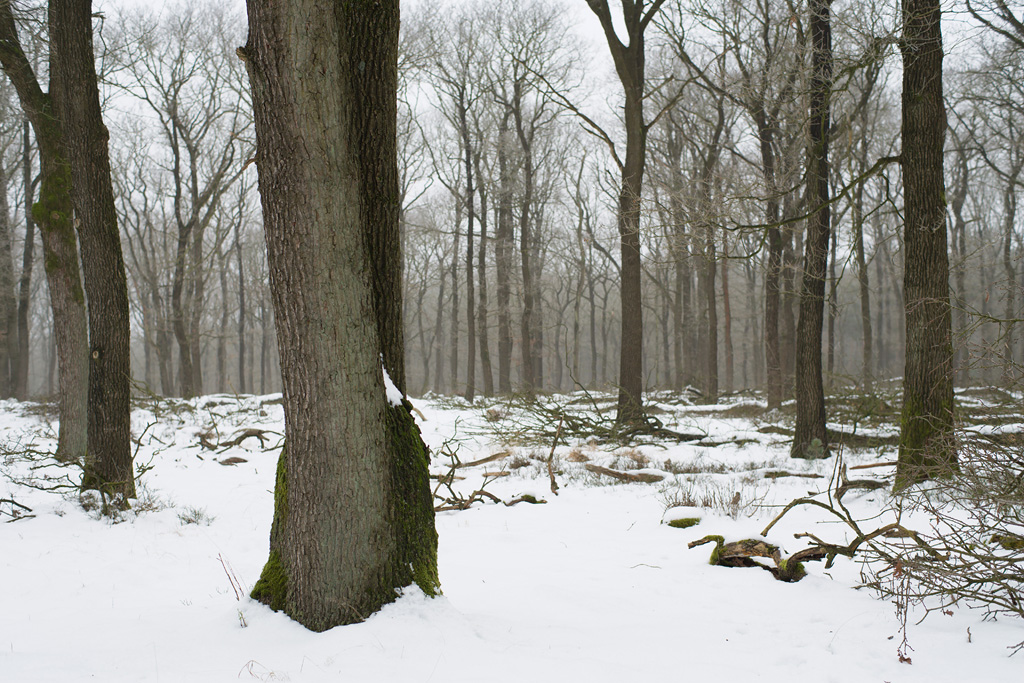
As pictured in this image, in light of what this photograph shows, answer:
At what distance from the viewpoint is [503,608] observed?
3.71 metres

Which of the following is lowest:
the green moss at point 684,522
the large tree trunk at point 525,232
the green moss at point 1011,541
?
the green moss at point 684,522

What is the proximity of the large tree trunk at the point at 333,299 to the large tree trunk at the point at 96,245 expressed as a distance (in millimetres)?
3913

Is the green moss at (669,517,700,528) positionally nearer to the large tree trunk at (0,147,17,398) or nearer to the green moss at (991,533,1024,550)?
the green moss at (991,533,1024,550)

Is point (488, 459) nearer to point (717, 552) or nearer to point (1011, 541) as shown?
point (717, 552)

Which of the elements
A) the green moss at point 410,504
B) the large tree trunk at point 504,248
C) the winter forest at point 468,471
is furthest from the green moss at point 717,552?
the large tree trunk at point 504,248

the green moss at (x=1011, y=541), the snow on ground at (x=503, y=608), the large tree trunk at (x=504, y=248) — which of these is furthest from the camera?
the large tree trunk at (x=504, y=248)

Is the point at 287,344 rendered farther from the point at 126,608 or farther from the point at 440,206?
the point at 440,206

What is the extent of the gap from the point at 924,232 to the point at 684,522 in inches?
164

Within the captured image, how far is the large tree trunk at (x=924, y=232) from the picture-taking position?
21.7 ft

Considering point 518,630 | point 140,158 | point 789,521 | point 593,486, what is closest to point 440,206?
point 140,158

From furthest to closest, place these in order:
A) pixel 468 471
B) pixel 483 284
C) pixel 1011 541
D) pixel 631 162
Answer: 1. pixel 483 284
2. pixel 631 162
3. pixel 468 471
4. pixel 1011 541

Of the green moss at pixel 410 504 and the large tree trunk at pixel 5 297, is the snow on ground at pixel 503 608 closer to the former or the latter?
the green moss at pixel 410 504

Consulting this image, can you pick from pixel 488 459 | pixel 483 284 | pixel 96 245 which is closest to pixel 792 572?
pixel 488 459

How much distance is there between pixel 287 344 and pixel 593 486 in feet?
17.8
